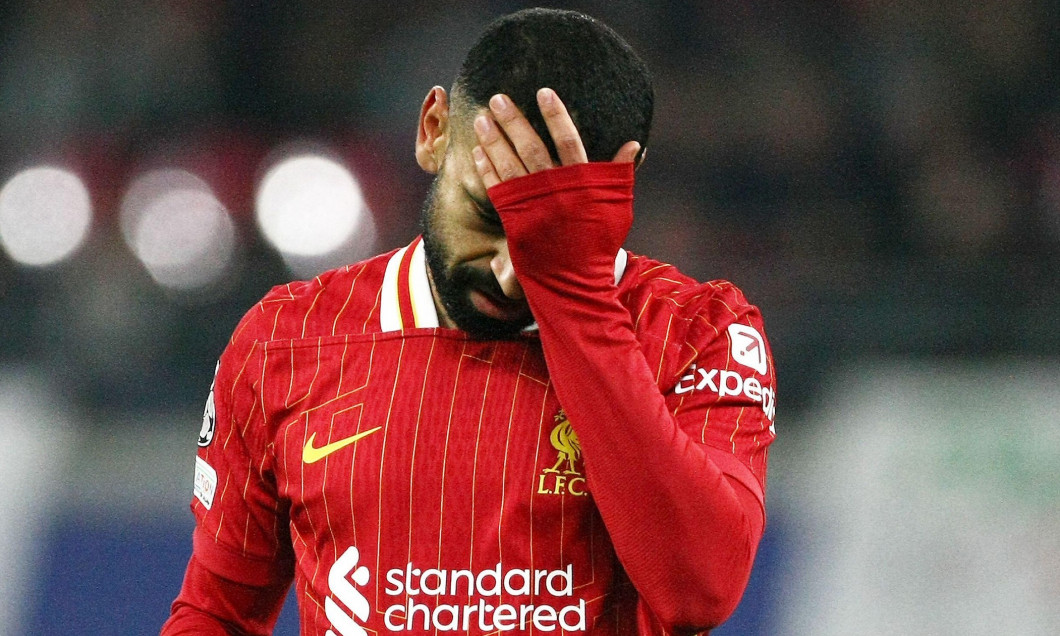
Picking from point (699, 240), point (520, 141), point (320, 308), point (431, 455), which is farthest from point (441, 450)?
point (699, 240)

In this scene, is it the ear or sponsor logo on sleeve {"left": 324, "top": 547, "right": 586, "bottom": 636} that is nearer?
sponsor logo on sleeve {"left": 324, "top": 547, "right": 586, "bottom": 636}

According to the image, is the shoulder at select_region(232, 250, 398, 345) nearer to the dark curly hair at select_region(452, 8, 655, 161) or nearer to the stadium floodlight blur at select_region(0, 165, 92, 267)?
the dark curly hair at select_region(452, 8, 655, 161)

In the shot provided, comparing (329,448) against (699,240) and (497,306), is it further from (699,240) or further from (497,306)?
(699,240)

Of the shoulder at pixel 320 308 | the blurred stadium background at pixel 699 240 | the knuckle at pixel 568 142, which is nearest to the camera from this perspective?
the knuckle at pixel 568 142

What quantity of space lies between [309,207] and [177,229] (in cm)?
50

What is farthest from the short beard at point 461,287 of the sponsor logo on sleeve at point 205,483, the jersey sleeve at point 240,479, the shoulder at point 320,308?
the sponsor logo on sleeve at point 205,483

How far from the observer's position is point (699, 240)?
4.61 meters

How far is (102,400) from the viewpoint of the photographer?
391cm

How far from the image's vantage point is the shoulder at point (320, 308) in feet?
4.61

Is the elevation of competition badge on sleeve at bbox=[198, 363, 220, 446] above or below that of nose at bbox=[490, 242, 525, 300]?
below

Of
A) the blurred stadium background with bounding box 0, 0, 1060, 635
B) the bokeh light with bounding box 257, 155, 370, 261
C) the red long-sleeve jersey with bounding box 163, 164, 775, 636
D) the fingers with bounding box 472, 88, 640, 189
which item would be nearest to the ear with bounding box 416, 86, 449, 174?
the red long-sleeve jersey with bounding box 163, 164, 775, 636

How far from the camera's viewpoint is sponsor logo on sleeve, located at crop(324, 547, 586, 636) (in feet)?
4.09

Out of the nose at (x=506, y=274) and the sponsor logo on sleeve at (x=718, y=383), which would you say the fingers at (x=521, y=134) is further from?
the sponsor logo on sleeve at (x=718, y=383)

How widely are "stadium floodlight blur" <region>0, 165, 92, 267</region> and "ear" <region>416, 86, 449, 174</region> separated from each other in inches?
141
